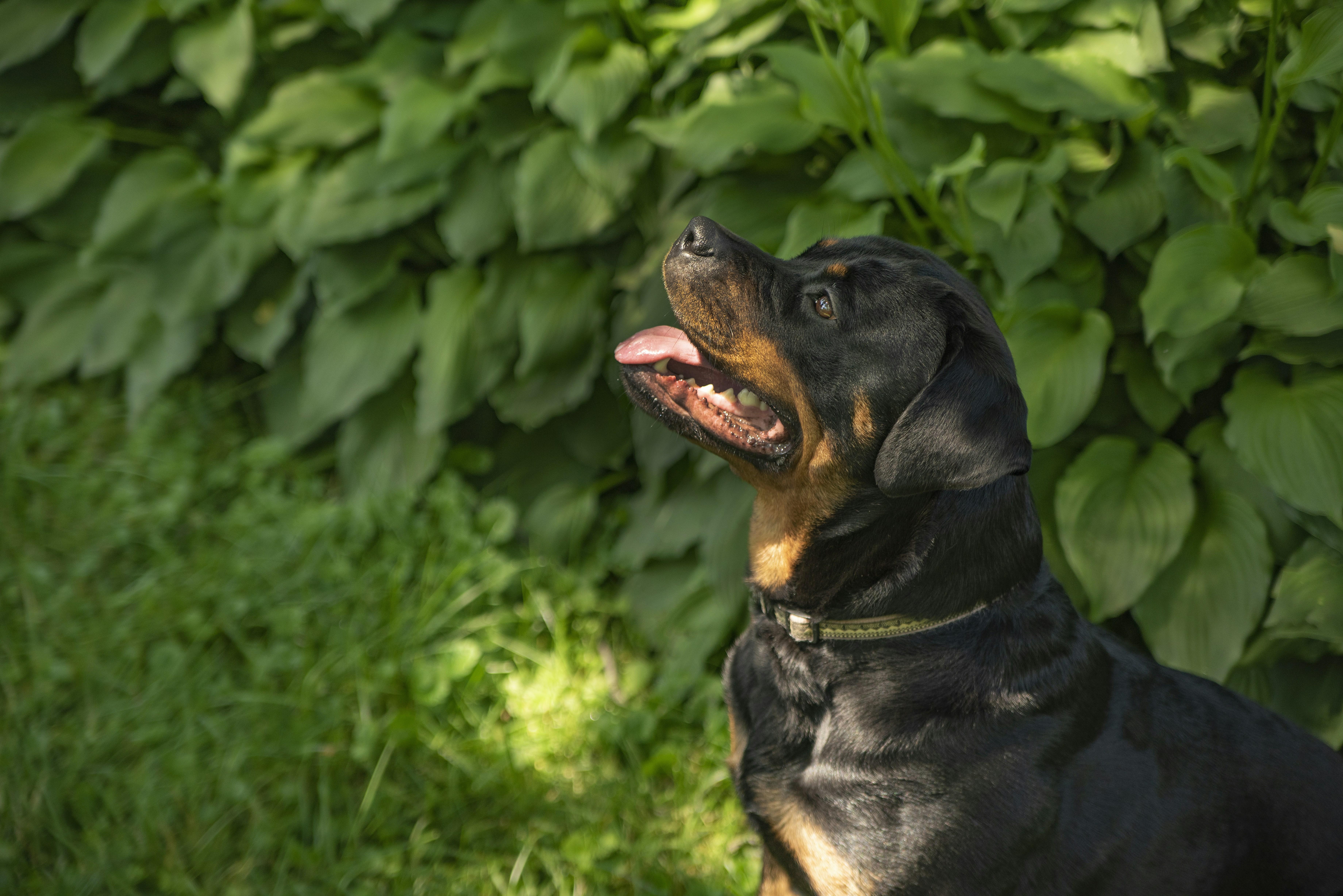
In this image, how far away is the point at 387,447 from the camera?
399 cm

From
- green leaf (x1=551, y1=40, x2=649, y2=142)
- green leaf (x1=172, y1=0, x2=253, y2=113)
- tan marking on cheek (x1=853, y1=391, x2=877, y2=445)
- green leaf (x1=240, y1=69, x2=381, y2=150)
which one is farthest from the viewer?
green leaf (x1=172, y1=0, x2=253, y2=113)

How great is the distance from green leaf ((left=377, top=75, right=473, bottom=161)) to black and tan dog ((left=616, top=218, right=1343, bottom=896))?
5.49ft

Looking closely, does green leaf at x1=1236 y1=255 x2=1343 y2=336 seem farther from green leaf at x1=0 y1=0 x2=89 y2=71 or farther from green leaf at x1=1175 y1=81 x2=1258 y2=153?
green leaf at x1=0 y1=0 x2=89 y2=71

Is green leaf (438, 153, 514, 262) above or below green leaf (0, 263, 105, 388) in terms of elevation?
above

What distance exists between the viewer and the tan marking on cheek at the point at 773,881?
227 centimetres

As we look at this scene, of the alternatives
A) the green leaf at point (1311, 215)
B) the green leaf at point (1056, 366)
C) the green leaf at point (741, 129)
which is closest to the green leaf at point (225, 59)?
the green leaf at point (741, 129)

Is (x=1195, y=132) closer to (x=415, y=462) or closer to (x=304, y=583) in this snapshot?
(x=415, y=462)

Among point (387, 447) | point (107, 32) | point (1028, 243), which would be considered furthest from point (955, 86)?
point (107, 32)

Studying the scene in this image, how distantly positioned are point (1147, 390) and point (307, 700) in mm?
2607

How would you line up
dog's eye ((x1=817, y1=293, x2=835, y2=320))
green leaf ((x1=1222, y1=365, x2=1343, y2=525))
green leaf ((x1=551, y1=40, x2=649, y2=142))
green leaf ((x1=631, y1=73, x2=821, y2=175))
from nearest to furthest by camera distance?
dog's eye ((x1=817, y1=293, x2=835, y2=320)) → green leaf ((x1=1222, y1=365, x2=1343, y2=525)) → green leaf ((x1=631, y1=73, x2=821, y2=175)) → green leaf ((x1=551, y1=40, x2=649, y2=142))

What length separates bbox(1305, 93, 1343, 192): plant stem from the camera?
260cm

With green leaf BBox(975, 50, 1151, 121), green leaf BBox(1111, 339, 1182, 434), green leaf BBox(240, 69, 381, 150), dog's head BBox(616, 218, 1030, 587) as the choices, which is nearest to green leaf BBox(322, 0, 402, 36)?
green leaf BBox(240, 69, 381, 150)

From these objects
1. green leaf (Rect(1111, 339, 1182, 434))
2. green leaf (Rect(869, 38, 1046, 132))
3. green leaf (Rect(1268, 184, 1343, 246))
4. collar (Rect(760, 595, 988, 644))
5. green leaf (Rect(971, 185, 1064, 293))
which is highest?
green leaf (Rect(869, 38, 1046, 132))

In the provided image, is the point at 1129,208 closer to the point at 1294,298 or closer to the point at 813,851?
the point at 1294,298
